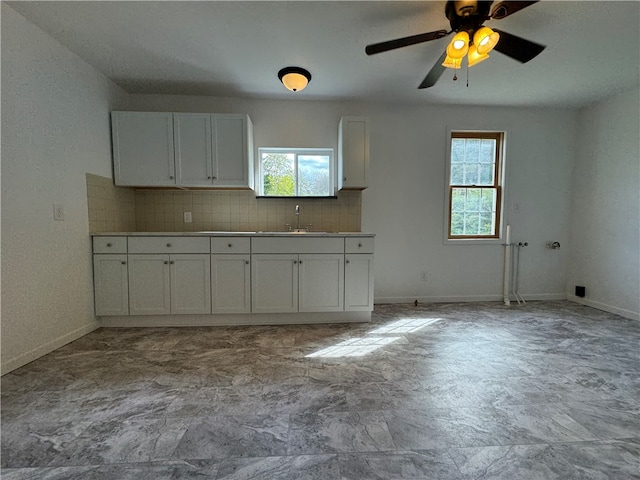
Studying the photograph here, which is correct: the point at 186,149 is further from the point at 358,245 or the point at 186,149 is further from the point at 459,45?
the point at 459,45

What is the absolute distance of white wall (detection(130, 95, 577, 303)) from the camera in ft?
11.3

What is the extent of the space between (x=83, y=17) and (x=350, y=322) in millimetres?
3314

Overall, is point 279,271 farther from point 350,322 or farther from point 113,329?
point 113,329

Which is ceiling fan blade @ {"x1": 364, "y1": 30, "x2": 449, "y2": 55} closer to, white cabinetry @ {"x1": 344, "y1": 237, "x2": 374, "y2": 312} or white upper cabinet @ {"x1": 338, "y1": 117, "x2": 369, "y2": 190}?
white upper cabinet @ {"x1": 338, "y1": 117, "x2": 369, "y2": 190}

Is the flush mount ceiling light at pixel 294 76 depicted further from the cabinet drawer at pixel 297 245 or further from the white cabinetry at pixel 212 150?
the cabinet drawer at pixel 297 245

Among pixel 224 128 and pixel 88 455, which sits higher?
pixel 224 128

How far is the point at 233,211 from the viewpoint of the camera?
10.9 ft

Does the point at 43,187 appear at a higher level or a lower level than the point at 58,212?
higher

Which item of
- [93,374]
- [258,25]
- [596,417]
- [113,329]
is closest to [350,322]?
[596,417]

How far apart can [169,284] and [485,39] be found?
Answer: 3.14m

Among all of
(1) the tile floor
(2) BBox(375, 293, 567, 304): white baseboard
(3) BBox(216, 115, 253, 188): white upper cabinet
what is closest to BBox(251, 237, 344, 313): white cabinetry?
(1) the tile floor

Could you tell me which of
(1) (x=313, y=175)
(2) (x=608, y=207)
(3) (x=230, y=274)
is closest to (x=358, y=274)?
(3) (x=230, y=274)

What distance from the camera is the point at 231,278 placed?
106 inches

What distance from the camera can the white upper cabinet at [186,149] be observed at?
2.84 metres
